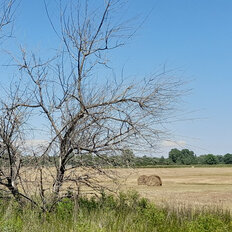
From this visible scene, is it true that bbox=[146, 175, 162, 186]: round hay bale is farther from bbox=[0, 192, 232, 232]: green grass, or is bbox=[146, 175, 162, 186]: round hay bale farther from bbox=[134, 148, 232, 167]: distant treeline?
bbox=[0, 192, 232, 232]: green grass

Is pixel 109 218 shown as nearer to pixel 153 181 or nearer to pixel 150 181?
pixel 153 181

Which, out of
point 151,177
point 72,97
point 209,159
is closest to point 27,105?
point 72,97

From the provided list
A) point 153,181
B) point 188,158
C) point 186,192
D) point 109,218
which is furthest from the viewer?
point 188,158

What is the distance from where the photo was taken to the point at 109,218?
806 centimetres

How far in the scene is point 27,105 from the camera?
32.8 ft

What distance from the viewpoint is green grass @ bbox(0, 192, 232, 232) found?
7.12 meters

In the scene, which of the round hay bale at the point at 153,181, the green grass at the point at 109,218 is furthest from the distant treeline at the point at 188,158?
the green grass at the point at 109,218

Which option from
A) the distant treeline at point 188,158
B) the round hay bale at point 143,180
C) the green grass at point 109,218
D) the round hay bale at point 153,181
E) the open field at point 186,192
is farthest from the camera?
the distant treeline at point 188,158

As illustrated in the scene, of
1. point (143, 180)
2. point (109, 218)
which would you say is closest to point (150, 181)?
point (143, 180)

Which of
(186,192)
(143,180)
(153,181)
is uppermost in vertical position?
(143,180)

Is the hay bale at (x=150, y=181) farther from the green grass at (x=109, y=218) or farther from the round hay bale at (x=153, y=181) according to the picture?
the green grass at (x=109, y=218)

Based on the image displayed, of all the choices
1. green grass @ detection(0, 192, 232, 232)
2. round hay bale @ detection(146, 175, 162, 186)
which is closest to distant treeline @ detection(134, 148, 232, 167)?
round hay bale @ detection(146, 175, 162, 186)

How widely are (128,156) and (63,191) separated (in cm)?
180

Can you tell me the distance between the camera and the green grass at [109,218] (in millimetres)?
7117
